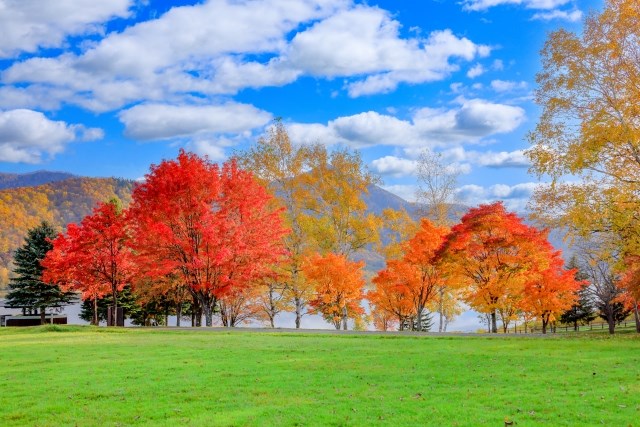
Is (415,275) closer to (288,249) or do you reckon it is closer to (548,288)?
(548,288)

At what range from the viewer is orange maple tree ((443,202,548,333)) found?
111 ft

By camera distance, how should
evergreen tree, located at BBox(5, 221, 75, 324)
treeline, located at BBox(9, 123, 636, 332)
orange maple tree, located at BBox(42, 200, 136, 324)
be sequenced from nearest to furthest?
treeline, located at BBox(9, 123, 636, 332) < orange maple tree, located at BBox(42, 200, 136, 324) < evergreen tree, located at BBox(5, 221, 75, 324)

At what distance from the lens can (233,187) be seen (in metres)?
36.7

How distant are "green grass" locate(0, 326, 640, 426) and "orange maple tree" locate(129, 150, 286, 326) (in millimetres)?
12632

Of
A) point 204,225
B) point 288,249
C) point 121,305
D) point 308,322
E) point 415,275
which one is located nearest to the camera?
point 204,225

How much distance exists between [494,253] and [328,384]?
23.4 metres

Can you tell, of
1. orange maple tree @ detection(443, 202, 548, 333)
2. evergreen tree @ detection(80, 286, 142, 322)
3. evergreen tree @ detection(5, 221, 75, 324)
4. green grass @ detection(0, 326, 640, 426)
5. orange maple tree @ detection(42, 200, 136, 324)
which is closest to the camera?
green grass @ detection(0, 326, 640, 426)

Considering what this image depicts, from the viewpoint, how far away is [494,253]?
113 feet

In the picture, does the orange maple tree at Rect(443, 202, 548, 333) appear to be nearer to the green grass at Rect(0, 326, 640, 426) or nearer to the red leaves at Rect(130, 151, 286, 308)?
the green grass at Rect(0, 326, 640, 426)

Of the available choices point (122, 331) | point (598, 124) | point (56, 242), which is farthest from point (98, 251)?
point (598, 124)

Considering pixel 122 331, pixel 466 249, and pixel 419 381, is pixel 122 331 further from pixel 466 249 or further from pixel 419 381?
pixel 419 381

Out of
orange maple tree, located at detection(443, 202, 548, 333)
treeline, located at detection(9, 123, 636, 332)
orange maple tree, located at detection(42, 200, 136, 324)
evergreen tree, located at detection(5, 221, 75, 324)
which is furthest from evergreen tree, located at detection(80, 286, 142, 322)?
orange maple tree, located at detection(443, 202, 548, 333)

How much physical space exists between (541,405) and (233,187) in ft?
92.4

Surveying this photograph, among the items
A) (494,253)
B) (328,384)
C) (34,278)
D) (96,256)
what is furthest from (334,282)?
(34,278)
